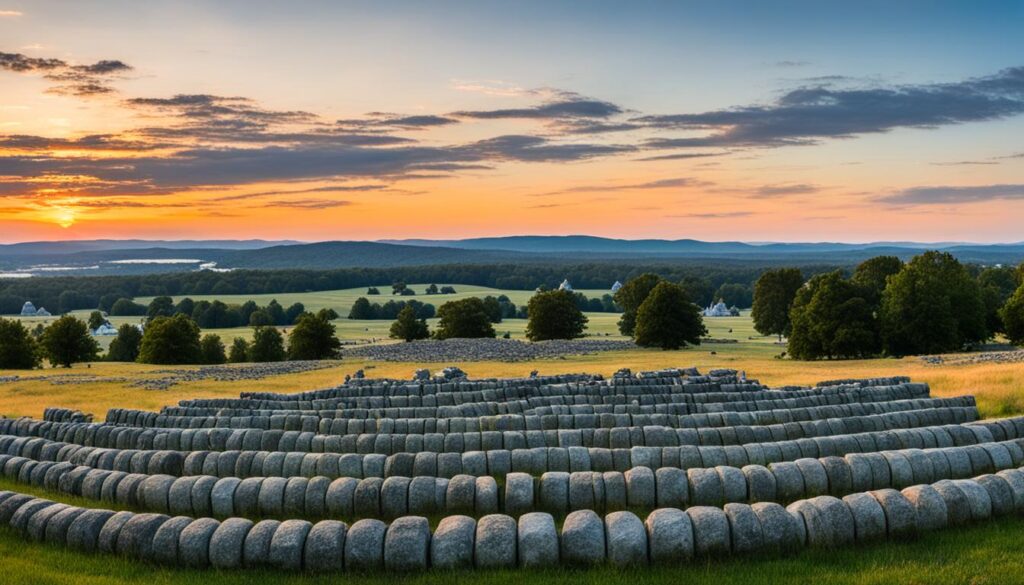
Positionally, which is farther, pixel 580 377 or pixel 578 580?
pixel 580 377

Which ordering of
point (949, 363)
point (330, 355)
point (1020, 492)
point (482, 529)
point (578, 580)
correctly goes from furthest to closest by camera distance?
point (330, 355) → point (949, 363) → point (1020, 492) → point (482, 529) → point (578, 580)

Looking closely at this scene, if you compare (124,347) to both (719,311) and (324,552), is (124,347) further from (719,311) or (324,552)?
(324,552)

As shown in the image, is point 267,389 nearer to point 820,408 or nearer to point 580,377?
point 580,377

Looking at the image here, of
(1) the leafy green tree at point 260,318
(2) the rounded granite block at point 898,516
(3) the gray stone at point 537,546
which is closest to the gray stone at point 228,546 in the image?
(3) the gray stone at point 537,546

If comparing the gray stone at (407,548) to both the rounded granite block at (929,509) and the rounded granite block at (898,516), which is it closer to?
the rounded granite block at (898,516)

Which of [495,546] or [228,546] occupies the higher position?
[495,546]

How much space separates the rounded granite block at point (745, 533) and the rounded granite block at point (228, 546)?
29.2 feet

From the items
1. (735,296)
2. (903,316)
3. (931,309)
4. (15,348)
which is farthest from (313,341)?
(735,296)

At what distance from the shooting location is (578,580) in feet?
45.4

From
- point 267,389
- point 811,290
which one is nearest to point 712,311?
point 811,290

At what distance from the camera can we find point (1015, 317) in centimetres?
7412

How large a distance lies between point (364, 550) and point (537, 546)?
3.08m

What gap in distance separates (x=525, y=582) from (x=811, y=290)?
238ft

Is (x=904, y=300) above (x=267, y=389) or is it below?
above
